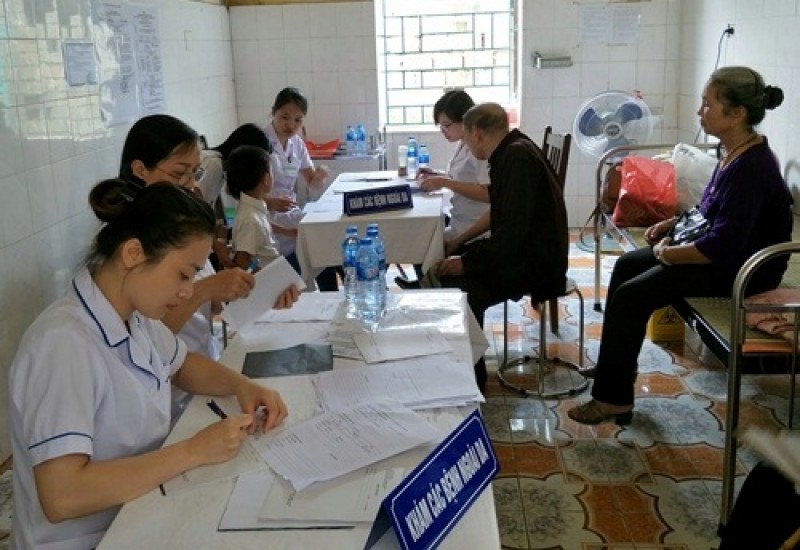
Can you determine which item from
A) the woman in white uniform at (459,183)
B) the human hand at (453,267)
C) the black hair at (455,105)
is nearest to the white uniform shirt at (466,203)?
the woman in white uniform at (459,183)

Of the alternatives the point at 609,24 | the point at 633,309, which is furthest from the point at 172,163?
the point at 609,24

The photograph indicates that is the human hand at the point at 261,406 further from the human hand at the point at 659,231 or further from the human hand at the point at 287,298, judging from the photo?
the human hand at the point at 659,231

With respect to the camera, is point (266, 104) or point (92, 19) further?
point (266, 104)

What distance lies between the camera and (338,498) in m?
1.21

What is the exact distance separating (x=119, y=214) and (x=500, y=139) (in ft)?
6.91

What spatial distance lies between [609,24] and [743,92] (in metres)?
3.04

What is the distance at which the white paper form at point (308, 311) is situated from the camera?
6.97ft

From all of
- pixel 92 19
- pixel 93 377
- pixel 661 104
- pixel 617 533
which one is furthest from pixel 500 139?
pixel 661 104

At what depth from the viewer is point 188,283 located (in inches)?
53.8

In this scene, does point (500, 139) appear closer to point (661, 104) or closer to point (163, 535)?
point (163, 535)

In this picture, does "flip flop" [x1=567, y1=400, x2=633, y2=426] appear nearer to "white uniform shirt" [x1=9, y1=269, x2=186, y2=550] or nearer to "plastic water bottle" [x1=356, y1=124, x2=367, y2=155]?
"white uniform shirt" [x1=9, y1=269, x2=186, y2=550]

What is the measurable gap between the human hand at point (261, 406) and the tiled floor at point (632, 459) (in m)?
1.03

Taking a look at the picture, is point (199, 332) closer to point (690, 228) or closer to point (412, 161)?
point (690, 228)

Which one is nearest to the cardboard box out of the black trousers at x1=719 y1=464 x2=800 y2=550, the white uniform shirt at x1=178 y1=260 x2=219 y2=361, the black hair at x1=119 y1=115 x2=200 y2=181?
the black trousers at x1=719 y1=464 x2=800 y2=550
